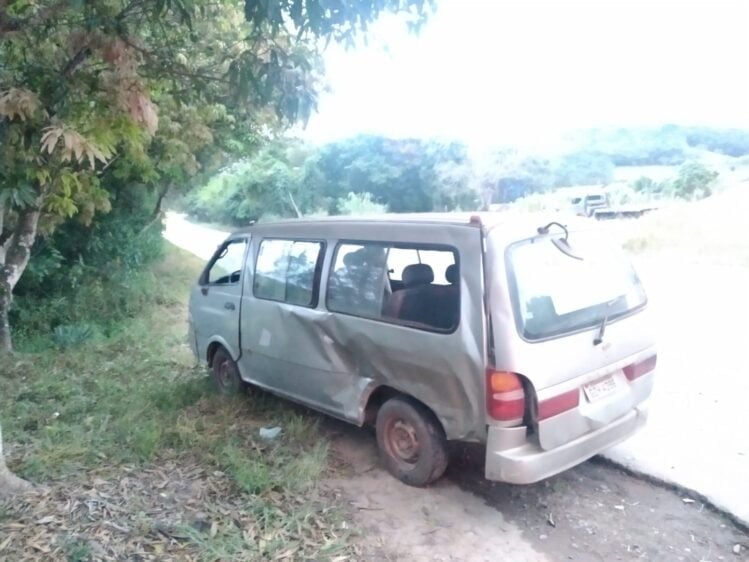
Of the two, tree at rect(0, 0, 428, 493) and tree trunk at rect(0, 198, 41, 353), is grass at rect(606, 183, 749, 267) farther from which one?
tree trunk at rect(0, 198, 41, 353)

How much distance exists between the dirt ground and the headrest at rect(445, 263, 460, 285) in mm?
1341

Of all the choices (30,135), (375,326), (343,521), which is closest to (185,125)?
(30,135)

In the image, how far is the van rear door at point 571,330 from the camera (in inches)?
133

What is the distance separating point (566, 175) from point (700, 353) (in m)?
6.31

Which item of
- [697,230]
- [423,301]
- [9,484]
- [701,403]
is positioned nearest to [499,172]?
[697,230]

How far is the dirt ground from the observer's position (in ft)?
10.9

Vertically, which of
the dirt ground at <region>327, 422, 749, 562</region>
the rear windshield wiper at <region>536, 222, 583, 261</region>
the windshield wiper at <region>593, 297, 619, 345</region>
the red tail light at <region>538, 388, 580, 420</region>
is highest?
the rear windshield wiper at <region>536, 222, 583, 261</region>

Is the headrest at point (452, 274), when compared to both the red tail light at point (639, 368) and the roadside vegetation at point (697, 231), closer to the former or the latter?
the red tail light at point (639, 368)

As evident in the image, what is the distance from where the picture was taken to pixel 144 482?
148 inches

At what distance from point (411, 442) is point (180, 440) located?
1683 mm

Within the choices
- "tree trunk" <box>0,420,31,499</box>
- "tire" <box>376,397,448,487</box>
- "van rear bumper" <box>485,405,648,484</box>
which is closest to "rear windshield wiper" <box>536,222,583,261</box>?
"van rear bumper" <box>485,405,648,484</box>

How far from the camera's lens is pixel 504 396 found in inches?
130

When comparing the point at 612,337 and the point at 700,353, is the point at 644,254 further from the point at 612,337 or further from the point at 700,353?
the point at 612,337

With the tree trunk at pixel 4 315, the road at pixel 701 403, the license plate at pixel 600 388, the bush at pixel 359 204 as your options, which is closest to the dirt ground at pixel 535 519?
the road at pixel 701 403
